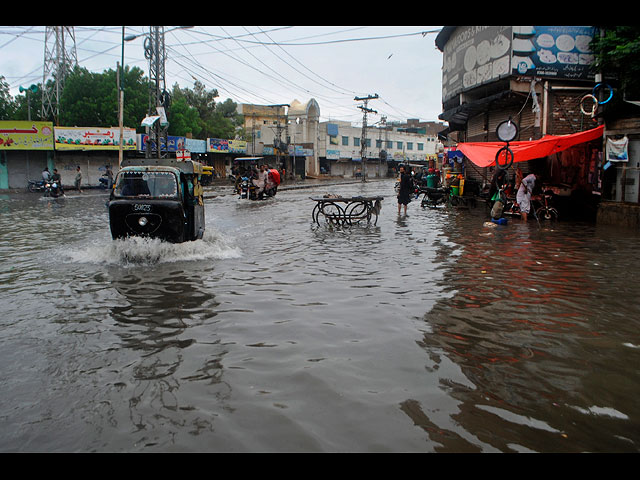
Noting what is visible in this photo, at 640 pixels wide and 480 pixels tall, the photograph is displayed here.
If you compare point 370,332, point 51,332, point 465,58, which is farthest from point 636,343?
point 465,58

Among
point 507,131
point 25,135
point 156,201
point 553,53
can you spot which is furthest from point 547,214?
point 25,135

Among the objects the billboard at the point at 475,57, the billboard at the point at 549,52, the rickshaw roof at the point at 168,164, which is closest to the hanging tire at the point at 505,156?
the billboard at the point at 549,52

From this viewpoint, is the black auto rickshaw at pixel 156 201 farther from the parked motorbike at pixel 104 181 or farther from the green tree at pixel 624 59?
the parked motorbike at pixel 104 181

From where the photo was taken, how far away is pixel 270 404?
11.9ft

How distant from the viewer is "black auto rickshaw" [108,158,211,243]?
9.04 metres

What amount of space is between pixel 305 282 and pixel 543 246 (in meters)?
6.00

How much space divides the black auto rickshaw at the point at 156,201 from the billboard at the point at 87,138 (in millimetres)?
27488

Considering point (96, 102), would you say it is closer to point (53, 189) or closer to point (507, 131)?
point (53, 189)

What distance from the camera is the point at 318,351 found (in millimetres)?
4645

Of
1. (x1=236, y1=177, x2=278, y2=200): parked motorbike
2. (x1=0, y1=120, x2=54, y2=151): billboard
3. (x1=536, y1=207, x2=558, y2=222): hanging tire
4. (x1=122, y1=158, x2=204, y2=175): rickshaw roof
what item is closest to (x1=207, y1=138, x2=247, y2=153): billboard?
(x1=0, y1=120, x2=54, y2=151): billboard
